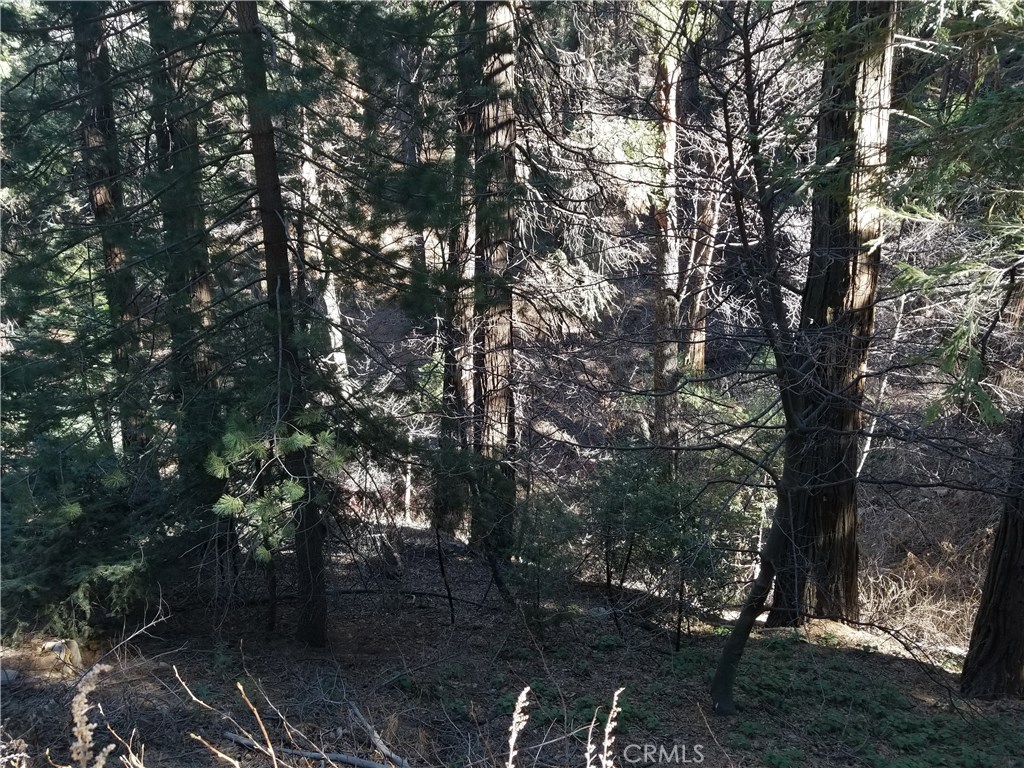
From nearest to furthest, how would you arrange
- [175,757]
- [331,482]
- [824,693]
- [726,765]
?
1. [175,757]
2. [726,765]
3. [331,482]
4. [824,693]

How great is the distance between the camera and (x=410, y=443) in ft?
22.9

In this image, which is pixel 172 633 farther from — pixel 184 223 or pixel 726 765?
pixel 726 765

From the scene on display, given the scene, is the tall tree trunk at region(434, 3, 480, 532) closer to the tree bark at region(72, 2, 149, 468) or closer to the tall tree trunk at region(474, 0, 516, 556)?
the tall tree trunk at region(474, 0, 516, 556)

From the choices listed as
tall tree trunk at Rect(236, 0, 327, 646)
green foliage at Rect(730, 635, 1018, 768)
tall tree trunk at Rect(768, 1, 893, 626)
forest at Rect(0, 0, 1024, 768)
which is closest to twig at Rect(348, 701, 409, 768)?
forest at Rect(0, 0, 1024, 768)

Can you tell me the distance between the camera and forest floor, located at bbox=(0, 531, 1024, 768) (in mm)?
5336

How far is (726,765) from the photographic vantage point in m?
5.51

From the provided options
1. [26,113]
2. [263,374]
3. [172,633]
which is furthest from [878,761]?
[26,113]

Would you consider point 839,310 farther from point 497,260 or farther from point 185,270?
point 185,270

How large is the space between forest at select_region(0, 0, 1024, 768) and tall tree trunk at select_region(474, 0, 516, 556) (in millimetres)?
87

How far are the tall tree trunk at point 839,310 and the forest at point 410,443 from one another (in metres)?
0.05

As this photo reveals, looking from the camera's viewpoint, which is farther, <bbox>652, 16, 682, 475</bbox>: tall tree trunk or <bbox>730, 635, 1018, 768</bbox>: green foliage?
<bbox>652, 16, 682, 475</bbox>: tall tree trunk

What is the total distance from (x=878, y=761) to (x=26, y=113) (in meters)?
9.03

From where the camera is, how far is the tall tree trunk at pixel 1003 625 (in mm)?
7219

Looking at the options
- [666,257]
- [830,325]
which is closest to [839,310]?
[830,325]
